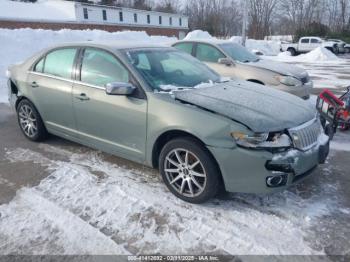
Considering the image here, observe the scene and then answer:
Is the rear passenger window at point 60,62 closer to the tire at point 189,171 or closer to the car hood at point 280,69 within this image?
the tire at point 189,171

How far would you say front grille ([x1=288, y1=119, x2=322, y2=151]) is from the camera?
3209 millimetres

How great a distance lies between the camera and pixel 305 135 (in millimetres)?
3311

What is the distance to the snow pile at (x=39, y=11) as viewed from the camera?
33.1 metres

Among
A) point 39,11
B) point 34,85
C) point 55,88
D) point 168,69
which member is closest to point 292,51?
point 39,11

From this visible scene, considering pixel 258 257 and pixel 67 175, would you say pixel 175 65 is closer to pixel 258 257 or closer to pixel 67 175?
pixel 67 175

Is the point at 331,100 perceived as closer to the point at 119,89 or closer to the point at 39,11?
the point at 119,89

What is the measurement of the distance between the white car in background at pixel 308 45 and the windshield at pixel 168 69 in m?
28.9

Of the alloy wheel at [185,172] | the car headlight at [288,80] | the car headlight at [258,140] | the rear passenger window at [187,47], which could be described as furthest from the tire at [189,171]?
the rear passenger window at [187,47]

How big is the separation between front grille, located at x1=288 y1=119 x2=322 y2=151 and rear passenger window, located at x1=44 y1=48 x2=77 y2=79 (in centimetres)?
295

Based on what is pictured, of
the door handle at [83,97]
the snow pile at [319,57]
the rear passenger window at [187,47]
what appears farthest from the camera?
the snow pile at [319,57]

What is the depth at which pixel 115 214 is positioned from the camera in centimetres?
324

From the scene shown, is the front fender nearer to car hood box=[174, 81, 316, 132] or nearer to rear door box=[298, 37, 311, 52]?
car hood box=[174, 81, 316, 132]

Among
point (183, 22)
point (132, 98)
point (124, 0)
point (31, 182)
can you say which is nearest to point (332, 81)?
point (132, 98)

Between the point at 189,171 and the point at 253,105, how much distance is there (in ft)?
3.22
